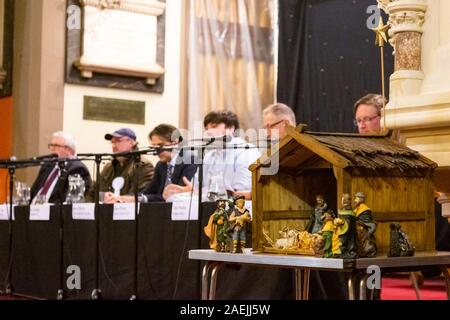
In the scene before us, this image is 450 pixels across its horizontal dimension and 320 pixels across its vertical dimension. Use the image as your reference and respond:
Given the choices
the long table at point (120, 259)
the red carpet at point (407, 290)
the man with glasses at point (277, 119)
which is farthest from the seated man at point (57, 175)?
the red carpet at point (407, 290)

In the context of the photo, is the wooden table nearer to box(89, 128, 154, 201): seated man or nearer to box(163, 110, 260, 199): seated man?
box(163, 110, 260, 199): seated man

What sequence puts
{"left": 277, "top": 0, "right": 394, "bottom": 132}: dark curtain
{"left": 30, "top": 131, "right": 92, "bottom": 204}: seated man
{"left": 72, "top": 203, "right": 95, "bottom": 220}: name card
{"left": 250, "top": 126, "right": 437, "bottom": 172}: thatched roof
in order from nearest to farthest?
{"left": 250, "top": 126, "right": 437, "bottom": 172}: thatched roof
{"left": 72, "top": 203, "right": 95, "bottom": 220}: name card
{"left": 30, "top": 131, "right": 92, "bottom": 204}: seated man
{"left": 277, "top": 0, "right": 394, "bottom": 132}: dark curtain

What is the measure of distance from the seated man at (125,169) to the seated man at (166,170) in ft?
0.86

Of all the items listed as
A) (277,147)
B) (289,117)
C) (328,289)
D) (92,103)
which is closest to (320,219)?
(277,147)

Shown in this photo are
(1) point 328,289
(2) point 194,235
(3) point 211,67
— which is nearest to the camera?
(1) point 328,289

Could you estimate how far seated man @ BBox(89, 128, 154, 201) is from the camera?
6.20 metres

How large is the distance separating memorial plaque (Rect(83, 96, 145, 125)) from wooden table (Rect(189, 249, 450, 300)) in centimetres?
592

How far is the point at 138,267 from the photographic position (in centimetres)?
507

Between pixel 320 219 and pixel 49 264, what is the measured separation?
3.61m

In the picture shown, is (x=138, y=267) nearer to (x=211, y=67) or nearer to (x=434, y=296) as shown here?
(x=434, y=296)

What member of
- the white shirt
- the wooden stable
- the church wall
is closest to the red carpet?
the white shirt

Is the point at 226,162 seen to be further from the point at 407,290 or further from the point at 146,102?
the point at 146,102

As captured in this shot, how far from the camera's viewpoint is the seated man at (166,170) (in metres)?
5.40

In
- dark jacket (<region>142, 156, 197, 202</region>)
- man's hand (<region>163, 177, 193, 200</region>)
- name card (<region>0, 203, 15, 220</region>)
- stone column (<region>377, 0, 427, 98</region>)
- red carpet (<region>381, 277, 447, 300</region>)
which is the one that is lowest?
red carpet (<region>381, 277, 447, 300</region>)
